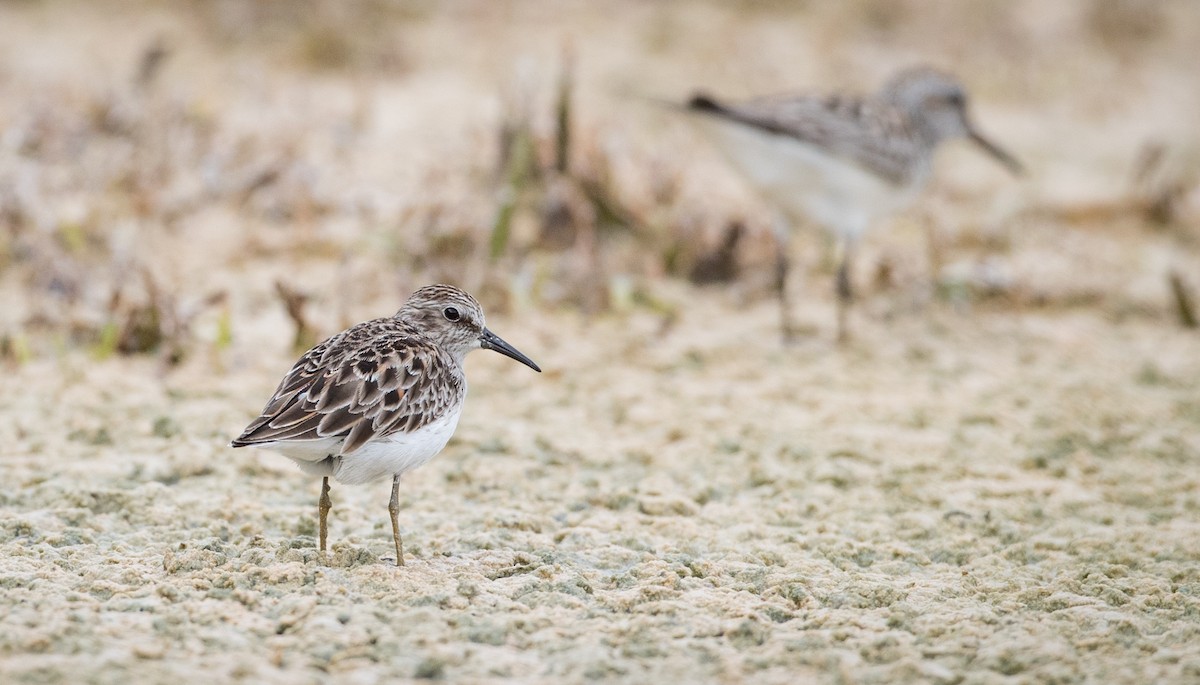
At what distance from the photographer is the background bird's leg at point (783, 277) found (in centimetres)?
630

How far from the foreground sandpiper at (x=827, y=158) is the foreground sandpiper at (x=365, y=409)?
2623 mm

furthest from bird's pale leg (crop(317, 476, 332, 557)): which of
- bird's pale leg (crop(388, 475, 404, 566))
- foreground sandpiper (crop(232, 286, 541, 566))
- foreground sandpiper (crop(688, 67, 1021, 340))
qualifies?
foreground sandpiper (crop(688, 67, 1021, 340))

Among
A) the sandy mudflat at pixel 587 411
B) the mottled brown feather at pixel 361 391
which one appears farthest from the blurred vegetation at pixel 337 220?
the mottled brown feather at pixel 361 391

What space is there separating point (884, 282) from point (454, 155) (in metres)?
2.59

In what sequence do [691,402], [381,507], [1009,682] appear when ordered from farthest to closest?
[691,402] < [381,507] < [1009,682]

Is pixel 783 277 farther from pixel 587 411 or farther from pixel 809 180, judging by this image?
pixel 587 411

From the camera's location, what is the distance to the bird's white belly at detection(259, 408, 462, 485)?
3570 mm

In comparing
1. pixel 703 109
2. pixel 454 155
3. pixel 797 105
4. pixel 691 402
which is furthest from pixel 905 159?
pixel 454 155

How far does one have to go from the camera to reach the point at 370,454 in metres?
3.63

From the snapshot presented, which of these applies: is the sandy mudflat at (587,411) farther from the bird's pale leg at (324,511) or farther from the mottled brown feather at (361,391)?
the mottled brown feather at (361,391)

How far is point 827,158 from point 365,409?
136 inches

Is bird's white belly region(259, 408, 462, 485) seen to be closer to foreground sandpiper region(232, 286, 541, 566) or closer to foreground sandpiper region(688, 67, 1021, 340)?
foreground sandpiper region(232, 286, 541, 566)

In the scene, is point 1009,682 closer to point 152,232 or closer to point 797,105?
point 797,105

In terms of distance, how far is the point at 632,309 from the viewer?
21.1 feet
